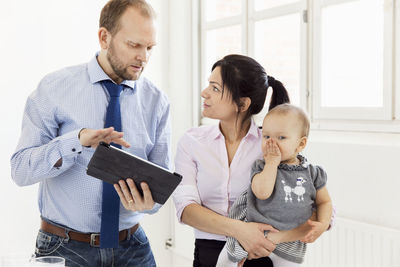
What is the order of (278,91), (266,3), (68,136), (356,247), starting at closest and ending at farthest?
(68,136)
(278,91)
(356,247)
(266,3)

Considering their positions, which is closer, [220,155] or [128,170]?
[128,170]

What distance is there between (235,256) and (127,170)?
1.53ft

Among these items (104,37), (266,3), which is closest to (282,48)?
(266,3)

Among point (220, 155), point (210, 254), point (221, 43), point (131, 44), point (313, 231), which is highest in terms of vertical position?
point (221, 43)

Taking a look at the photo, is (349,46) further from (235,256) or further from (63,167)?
(63,167)

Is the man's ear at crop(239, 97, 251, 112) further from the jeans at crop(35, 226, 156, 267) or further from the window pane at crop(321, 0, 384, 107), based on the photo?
the window pane at crop(321, 0, 384, 107)

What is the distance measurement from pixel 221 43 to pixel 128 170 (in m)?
2.29

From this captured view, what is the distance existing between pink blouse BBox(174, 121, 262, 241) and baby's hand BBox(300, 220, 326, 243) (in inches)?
10.3

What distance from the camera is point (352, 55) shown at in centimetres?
262

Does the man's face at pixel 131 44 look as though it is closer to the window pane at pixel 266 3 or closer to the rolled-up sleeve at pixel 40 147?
the rolled-up sleeve at pixel 40 147

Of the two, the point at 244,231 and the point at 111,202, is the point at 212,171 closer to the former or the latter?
the point at 244,231

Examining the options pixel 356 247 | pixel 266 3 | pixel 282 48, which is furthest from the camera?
pixel 266 3

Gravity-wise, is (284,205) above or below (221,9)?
below

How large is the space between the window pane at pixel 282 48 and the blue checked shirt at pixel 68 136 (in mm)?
1338
